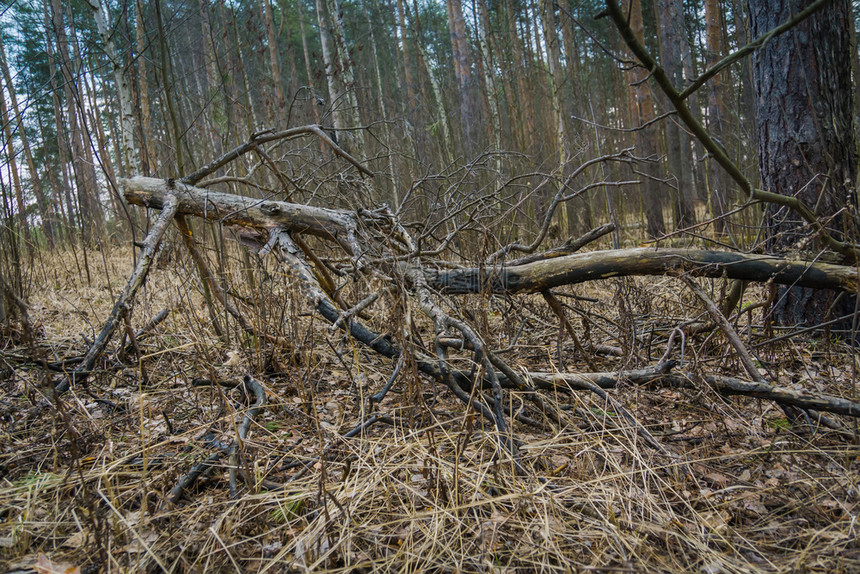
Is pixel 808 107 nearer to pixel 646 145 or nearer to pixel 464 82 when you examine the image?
pixel 464 82

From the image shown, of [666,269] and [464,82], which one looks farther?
[464,82]

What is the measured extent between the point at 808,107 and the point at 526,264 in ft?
6.70

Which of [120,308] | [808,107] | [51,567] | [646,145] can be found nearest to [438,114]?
[646,145]

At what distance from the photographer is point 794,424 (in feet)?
6.98

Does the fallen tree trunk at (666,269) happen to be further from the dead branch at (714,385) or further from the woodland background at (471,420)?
the dead branch at (714,385)

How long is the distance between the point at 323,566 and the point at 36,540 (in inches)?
39.9

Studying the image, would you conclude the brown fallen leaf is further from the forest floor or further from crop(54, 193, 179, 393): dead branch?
crop(54, 193, 179, 393): dead branch

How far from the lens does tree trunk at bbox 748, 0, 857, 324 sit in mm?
3107

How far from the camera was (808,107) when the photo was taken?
10.3ft

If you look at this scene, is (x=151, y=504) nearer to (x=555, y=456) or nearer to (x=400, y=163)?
(x=555, y=456)

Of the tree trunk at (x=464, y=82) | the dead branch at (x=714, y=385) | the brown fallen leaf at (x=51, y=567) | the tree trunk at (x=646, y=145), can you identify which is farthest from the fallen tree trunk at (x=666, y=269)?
the tree trunk at (x=646, y=145)

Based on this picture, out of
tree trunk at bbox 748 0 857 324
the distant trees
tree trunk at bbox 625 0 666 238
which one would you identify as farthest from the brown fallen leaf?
tree trunk at bbox 625 0 666 238

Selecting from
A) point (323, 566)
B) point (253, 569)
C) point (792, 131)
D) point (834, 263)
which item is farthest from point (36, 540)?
point (792, 131)

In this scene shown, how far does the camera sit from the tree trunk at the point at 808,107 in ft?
10.2
